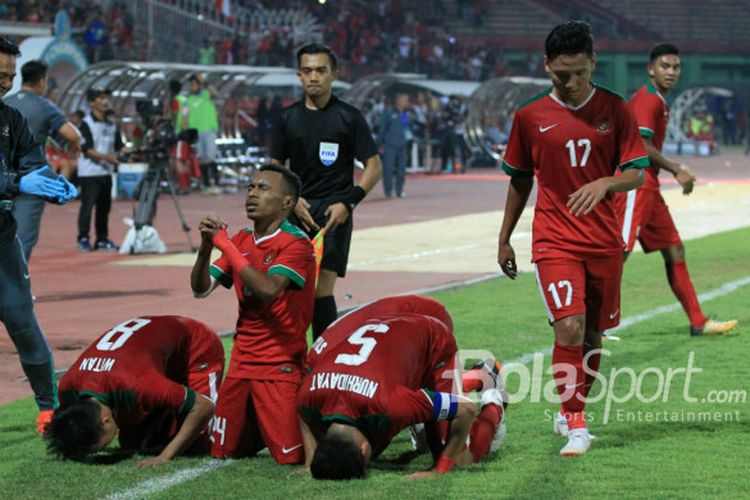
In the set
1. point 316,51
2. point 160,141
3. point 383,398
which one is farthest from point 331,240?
point 160,141

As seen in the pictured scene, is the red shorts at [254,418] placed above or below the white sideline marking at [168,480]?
above

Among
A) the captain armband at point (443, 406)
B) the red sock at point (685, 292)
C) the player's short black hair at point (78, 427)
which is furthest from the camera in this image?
the red sock at point (685, 292)

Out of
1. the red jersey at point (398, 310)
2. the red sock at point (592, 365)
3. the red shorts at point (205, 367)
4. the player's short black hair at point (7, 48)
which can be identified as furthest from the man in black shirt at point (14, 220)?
the red sock at point (592, 365)

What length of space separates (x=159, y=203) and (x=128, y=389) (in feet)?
72.5

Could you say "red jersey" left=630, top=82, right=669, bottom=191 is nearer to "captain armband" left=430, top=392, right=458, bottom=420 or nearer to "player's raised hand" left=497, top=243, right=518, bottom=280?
"player's raised hand" left=497, top=243, right=518, bottom=280

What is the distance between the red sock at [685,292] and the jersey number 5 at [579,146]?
13.4 ft

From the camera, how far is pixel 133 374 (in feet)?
22.8

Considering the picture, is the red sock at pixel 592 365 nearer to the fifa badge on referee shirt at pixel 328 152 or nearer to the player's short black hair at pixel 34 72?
the fifa badge on referee shirt at pixel 328 152

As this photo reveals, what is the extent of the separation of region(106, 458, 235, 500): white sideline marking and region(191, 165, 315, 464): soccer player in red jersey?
0.46 ft

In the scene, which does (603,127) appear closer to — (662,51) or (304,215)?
(304,215)

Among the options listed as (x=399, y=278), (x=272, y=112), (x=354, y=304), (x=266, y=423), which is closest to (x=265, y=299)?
(x=266, y=423)

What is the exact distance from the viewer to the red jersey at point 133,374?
22.7 feet

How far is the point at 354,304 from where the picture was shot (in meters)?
13.2

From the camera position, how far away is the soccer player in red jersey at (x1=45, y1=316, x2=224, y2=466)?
6.90 meters
